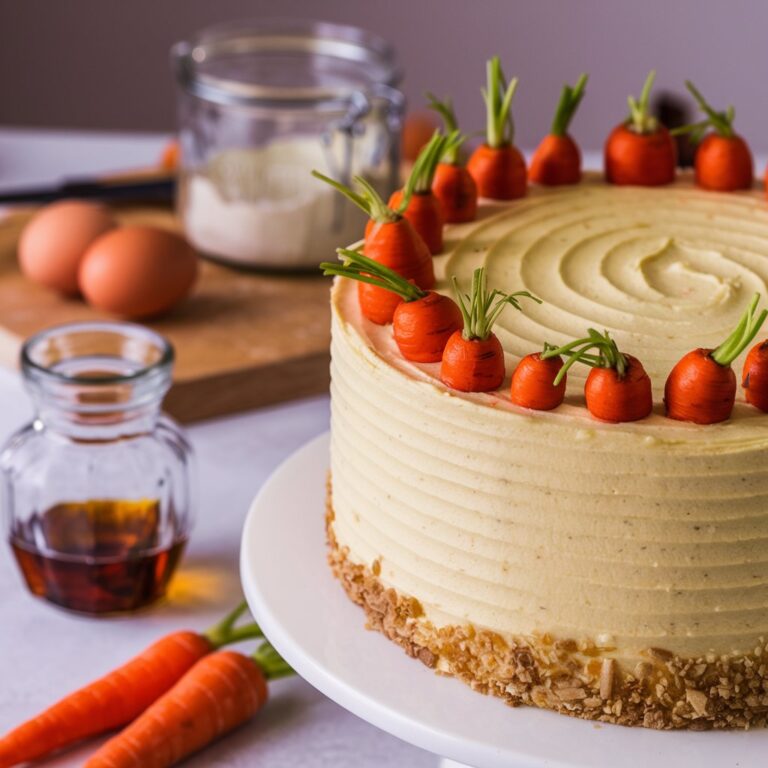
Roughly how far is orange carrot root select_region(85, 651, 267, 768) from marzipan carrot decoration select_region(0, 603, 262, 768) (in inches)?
1.4

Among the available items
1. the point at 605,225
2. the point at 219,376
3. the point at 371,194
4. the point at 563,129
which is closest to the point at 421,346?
the point at 371,194

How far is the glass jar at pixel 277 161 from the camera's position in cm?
279

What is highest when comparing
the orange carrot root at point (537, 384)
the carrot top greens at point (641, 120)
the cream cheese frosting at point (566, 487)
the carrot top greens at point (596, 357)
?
the carrot top greens at point (641, 120)

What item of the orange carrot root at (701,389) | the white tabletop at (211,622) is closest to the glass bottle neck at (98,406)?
the white tabletop at (211,622)

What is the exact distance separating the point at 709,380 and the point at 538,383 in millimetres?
158

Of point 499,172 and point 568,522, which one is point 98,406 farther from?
point 568,522

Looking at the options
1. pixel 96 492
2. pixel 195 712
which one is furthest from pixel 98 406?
pixel 195 712

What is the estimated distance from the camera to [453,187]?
174 cm

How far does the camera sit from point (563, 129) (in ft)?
6.17

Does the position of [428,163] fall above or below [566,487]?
above

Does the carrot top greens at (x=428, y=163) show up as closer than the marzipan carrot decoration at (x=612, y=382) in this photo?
No

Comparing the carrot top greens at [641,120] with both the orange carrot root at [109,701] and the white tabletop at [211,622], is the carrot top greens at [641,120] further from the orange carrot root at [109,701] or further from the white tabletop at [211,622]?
the orange carrot root at [109,701]

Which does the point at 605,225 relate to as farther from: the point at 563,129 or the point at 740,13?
the point at 740,13

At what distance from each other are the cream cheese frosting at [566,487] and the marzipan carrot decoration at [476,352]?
14mm
